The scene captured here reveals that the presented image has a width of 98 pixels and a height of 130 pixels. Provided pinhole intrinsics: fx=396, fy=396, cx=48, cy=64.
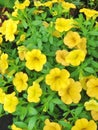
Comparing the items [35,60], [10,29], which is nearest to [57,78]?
[35,60]

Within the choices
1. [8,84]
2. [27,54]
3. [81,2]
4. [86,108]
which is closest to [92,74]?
[86,108]

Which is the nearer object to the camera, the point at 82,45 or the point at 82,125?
the point at 82,125

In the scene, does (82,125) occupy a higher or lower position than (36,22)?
lower

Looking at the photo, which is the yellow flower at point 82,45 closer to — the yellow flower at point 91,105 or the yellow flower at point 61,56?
the yellow flower at point 61,56

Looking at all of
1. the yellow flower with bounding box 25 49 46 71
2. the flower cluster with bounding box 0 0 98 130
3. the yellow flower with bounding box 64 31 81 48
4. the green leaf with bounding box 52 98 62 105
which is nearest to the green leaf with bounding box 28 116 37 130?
the flower cluster with bounding box 0 0 98 130

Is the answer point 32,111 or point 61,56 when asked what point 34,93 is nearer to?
point 32,111

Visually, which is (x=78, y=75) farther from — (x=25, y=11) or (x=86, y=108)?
(x=25, y=11)

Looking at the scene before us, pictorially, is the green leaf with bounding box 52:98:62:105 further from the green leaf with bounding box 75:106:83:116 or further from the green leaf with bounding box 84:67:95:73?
the green leaf with bounding box 84:67:95:73

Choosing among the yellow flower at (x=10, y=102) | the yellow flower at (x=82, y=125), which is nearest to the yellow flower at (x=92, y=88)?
the yellow flower at (x=82, y=125)
